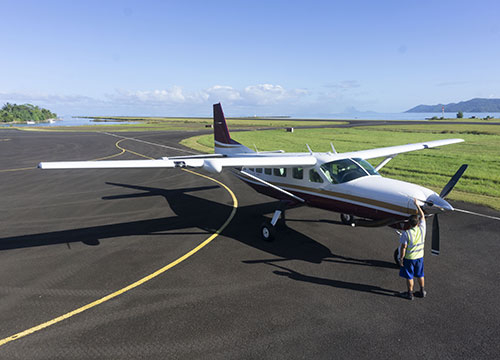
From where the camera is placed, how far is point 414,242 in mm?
6234

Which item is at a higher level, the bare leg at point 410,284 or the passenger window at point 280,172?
the passenger window at point 280,172

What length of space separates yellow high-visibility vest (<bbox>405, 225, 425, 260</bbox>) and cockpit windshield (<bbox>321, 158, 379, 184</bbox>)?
304cm

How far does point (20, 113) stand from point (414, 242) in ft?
740

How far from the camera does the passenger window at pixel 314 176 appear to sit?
9.77 meters

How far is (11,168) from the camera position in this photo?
926 inches

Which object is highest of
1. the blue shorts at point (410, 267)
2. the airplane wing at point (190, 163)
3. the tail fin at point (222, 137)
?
the tail fin at point (222, 137)

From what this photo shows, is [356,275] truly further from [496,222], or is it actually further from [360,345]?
[496,222]

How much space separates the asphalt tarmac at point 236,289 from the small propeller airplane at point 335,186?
129cm

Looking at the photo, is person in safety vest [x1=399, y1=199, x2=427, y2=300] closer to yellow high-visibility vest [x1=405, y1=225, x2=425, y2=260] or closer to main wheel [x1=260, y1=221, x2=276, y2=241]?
yellow high-visibility vest [x1=405, y1=225, x2=425, y2=260]

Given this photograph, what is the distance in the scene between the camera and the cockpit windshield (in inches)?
361

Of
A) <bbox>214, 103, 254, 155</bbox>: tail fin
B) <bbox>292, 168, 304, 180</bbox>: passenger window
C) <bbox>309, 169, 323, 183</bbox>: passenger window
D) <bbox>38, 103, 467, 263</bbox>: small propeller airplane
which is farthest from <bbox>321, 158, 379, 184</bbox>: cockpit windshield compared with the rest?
<bbox>214, 103, 254, 155</bbox>: tail fin

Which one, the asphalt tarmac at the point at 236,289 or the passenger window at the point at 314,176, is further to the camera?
the passenger window at the point at 314,176

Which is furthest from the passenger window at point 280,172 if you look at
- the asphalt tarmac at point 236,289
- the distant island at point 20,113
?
the distant island at point 20,113

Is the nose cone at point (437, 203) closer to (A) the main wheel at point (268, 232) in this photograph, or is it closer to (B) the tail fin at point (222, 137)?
(A) the main wheel at point (268, 232)
